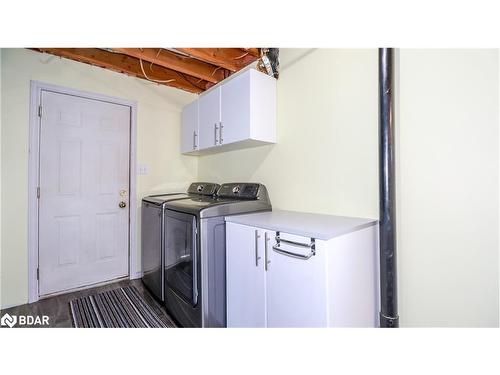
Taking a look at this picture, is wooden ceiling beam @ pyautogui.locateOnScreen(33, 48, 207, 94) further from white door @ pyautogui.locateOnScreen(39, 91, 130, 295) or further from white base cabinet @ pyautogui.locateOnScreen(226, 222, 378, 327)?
white base cabinet @ pyautogui.locateOnScreen(226, 222, 378, 327)

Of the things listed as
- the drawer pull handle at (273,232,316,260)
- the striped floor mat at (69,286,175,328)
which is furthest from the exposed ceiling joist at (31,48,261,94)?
the striped floor mat at (69,286,175,328)

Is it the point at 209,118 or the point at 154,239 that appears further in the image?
the point at 209,118

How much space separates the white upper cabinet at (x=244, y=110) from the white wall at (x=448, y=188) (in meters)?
1.03

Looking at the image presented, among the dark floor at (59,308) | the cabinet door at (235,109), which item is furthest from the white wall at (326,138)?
the dark floor at (59,308)

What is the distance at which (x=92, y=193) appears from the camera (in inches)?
96.7

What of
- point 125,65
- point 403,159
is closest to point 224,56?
point 125,65

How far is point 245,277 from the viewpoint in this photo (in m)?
1.48

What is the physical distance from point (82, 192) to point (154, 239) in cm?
97

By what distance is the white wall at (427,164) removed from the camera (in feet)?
3.75

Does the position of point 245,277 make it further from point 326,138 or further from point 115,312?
point 115,312

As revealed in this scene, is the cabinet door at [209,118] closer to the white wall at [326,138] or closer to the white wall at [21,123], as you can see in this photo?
the white wall at [326,138]

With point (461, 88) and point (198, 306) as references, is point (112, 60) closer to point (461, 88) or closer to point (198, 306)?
point (198, 306)

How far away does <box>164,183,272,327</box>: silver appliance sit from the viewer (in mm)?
1571
